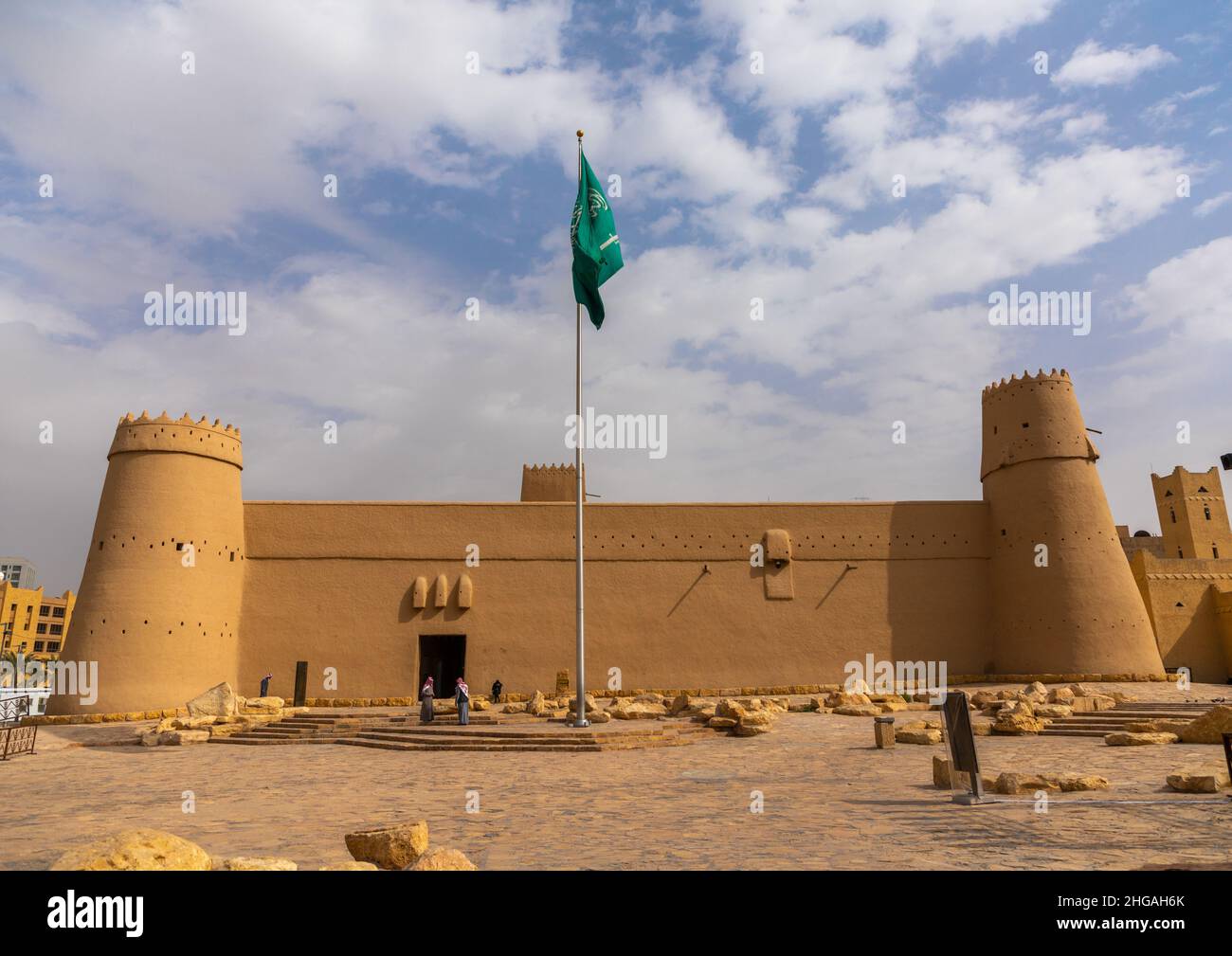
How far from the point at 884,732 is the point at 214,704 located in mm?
16024

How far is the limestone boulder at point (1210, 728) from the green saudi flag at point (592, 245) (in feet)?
41.8

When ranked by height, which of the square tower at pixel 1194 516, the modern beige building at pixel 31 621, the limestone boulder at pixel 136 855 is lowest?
the modern beige building at pixel 31 621

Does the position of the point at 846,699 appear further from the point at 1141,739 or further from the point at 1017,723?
the point at 1141,739

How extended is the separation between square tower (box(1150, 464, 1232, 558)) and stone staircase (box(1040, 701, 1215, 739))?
115 feet

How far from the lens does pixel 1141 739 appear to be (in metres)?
12.2

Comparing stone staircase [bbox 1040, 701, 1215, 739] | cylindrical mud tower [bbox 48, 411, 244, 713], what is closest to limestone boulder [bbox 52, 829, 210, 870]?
stone staircase [bbox 1040, 701, 1215, 739]

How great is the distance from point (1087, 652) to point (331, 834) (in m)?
25.0

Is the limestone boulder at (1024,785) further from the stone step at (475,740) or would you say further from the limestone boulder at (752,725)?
the limestone boulder at (752,725)

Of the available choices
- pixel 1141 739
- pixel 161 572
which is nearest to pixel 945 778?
pixel 1141 739

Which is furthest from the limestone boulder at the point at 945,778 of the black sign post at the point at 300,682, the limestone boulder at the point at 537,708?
the black sign post at the point at 300,682

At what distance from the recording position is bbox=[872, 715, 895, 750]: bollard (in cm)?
1318

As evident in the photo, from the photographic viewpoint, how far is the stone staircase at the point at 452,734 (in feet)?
48.6
